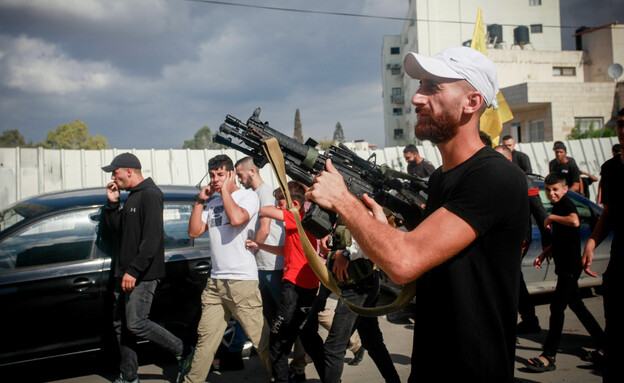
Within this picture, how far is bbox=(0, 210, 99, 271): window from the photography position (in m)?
3.88

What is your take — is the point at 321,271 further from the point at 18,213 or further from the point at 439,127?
the point at 18,213

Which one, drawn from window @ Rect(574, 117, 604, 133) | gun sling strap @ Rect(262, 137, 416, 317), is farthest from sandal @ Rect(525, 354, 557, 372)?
window @ Rect(574, 117, 604, 133)

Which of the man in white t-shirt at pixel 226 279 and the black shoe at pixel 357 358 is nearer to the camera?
the man in white t-shirt at pixel 226 279


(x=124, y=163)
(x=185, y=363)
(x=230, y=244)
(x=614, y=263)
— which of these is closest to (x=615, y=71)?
(x=614, y=263)

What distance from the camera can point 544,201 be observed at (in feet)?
20.7

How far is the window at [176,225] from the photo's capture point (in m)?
4.46

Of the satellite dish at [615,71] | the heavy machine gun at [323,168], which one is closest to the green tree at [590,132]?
the satellite dish at [615,71]

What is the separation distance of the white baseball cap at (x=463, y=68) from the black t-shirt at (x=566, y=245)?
3460mm

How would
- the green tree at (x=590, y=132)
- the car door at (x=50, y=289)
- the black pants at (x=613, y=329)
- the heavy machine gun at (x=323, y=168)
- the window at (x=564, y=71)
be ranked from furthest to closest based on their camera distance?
1. the window at (x=564, y=71)
2. the green tree at (x=590, y=132)
3. the car door at (x=50, y=289)
4. the heavy machine gun at (x=323, y=168)
5. the black pants at (x=613, y=329)

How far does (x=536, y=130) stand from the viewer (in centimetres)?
2934

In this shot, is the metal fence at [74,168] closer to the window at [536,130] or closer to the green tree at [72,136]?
the window at [536,130]

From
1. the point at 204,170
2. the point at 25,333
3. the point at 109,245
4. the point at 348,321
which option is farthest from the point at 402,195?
the point at 204,170

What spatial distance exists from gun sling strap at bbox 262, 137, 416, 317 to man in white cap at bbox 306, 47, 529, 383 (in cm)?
32

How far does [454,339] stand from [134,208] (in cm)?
324
